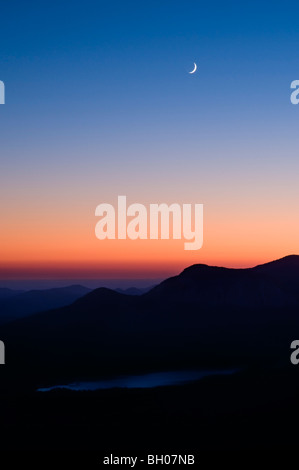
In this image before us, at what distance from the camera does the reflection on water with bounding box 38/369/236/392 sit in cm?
8169

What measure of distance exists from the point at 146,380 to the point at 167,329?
2268 inches

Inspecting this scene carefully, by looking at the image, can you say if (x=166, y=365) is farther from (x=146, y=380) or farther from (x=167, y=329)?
(x=167, y=329)

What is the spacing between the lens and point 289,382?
2402 inches

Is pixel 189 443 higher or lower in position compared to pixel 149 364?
higher

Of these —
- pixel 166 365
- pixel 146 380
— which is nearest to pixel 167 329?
pixel 166 365

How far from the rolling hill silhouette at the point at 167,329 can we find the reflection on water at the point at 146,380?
26.8 feet

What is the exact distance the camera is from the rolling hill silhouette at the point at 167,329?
4382 inches

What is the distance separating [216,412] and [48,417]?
53.2 feet

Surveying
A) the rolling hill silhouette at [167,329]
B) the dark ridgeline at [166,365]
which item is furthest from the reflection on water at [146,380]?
the rolling hill silhouette at [167,329]

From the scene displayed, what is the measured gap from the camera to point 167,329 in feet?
479

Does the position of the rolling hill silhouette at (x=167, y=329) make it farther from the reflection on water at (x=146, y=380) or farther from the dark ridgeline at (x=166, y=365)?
the reflection on water at (x=146, y=380)
